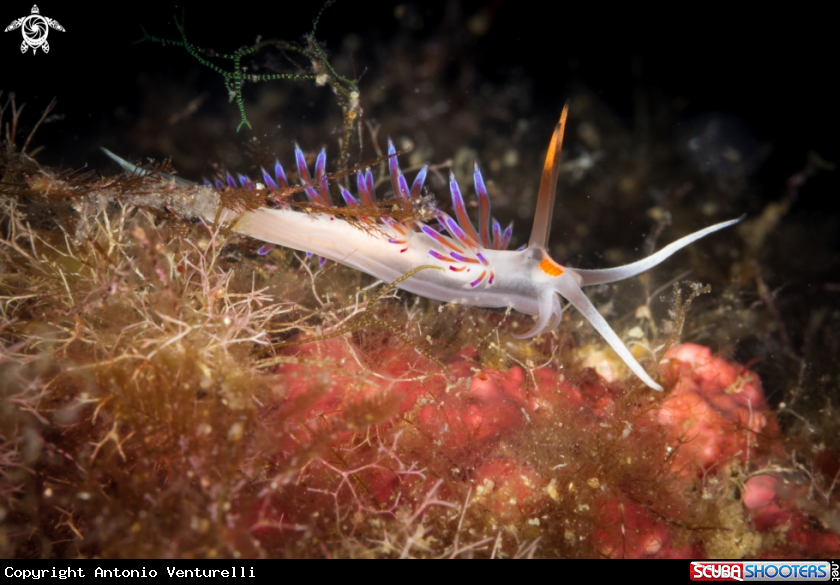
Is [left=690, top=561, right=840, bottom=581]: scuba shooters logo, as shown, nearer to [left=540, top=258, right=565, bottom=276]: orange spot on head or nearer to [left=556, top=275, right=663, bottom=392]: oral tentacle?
[left=556, top=275, right=663, bottom=392]: oral tentacle

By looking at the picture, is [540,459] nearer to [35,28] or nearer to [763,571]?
[763,571]

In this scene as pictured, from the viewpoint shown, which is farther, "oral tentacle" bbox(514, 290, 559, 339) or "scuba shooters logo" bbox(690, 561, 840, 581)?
"oral tentacle" bbox(514, 290, 559, 339)

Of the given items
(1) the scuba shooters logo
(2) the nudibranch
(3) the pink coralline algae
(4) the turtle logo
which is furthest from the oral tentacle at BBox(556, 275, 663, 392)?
(4) the turtle logo

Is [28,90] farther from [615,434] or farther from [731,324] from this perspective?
[731,324]

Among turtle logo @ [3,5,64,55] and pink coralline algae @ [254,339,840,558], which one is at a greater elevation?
turtle logo @ [3,5,64,55]

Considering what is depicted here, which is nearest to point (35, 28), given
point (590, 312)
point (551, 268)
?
point (551, 268)

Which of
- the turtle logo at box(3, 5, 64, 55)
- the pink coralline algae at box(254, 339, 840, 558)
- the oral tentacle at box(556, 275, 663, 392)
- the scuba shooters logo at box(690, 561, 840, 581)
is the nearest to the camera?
the pink coralline algae at box(254, 339, 840, 558)
